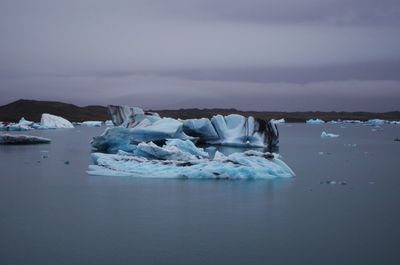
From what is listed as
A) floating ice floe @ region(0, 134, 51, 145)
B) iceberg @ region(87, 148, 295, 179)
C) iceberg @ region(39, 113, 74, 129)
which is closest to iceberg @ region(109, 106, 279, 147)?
floating ice floe @ region(0, 134, 51, 145)

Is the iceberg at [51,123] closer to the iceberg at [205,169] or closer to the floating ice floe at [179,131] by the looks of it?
the floating ice floe at [179,131]

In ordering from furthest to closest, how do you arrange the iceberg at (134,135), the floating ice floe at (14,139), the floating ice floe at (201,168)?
the floating ice floe at (14,139), the iceberg at (134,135), the floating ice floe at (201,168)

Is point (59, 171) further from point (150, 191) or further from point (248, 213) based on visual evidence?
point (248, 213)

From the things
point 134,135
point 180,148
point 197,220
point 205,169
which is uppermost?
point 134,135

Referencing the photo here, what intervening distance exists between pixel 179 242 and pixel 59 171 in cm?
658

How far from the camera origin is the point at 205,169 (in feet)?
32.8

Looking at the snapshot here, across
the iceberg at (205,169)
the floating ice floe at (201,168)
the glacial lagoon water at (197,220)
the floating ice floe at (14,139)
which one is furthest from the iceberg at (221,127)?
the glacial lagoon water at (197,220)

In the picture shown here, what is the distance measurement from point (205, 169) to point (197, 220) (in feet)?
11.3

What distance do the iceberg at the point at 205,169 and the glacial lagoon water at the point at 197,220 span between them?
29 centimetres

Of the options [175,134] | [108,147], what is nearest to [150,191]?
[108,147]

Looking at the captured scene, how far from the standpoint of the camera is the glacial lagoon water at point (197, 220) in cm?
507

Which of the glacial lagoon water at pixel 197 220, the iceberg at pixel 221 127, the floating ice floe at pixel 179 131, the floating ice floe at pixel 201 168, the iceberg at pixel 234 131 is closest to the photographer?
the glacial lagoon water at pixel 197 220

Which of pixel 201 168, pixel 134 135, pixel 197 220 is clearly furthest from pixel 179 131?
pixel 197 220

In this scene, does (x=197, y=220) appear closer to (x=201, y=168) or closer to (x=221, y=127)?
(x=201, y=168)
